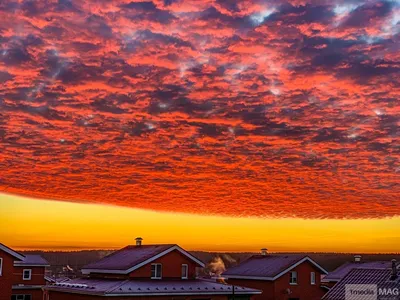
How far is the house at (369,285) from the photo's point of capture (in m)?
40.2

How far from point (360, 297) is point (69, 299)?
78.1 feet

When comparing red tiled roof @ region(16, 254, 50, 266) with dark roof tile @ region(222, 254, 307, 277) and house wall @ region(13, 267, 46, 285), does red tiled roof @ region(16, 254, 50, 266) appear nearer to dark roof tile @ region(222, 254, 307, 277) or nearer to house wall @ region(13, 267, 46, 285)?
house wall @ region(13, 267, 46, 285)

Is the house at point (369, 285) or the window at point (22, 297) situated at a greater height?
the house at point (369, 285)

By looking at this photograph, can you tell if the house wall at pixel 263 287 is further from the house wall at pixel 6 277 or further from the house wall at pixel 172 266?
the house wall at pixel 6 277

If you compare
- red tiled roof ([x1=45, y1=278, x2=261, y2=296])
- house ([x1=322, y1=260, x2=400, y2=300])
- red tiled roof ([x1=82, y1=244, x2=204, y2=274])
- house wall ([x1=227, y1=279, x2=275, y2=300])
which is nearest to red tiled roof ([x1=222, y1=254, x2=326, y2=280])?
house wall ([x1=227, y1=279, x2=275, y2=300])

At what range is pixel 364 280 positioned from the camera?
42750 millimetres

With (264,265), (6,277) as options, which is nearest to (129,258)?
(6,277)

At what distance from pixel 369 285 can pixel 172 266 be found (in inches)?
673

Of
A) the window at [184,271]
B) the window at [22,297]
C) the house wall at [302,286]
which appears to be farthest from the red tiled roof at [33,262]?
the house wall at [302,286]

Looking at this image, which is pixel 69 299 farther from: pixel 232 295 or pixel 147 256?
pixel 232 295

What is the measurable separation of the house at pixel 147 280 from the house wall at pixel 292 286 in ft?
20.7

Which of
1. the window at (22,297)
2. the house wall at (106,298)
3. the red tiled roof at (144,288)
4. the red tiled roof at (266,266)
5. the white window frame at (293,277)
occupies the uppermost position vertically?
the red tiled roof at (266,266)

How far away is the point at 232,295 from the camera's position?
1969 inches

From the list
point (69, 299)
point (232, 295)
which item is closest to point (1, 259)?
point (69, 299)
